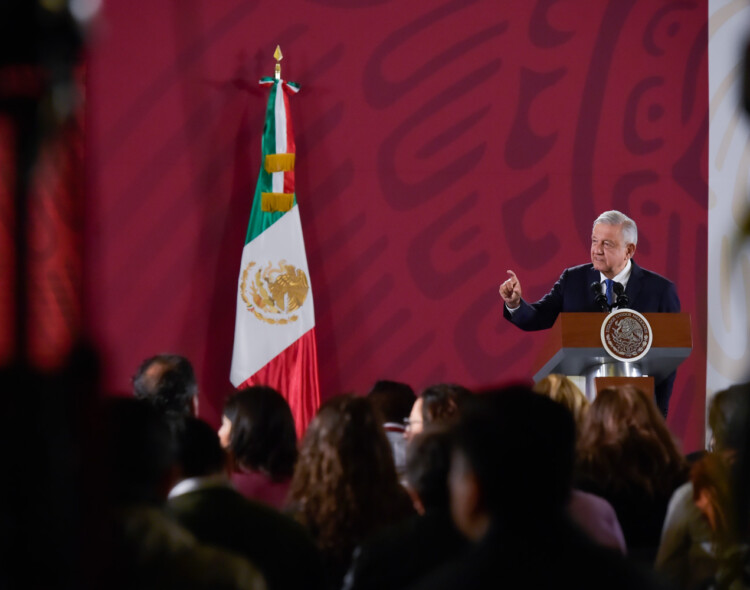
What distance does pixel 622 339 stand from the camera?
403 cm

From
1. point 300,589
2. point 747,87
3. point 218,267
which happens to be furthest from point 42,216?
point 218,267

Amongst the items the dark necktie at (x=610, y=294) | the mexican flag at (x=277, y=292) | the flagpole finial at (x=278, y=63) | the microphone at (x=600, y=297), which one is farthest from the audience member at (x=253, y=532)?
the flagpole finial at (x=278, y=63)

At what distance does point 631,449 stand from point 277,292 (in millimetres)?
3640

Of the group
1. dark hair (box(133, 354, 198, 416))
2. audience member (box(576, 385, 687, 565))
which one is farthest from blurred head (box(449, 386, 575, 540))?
dark hair (box(133, 354, 198, 416))

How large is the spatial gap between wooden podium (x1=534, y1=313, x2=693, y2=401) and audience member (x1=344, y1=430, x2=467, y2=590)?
2.24 metres

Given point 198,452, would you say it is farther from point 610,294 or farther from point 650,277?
point 650,277

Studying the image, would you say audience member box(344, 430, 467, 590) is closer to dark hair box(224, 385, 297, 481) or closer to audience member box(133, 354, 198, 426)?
dark hair box(224, 385, 297, 481)

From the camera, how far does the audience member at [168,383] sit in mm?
3309

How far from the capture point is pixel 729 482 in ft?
2.37

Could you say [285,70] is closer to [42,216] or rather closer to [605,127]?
[605,127]

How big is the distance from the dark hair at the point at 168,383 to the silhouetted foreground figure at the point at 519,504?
7.39 feet

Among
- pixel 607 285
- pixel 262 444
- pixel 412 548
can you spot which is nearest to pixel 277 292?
pixel 607 285

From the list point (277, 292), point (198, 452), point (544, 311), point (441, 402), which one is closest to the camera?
point (198, 452)

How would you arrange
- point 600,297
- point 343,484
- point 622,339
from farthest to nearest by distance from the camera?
point 600,297, point 622,339, point 343,484
